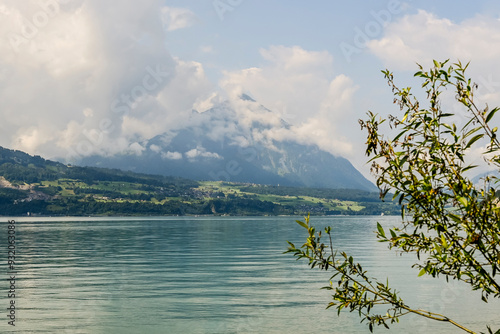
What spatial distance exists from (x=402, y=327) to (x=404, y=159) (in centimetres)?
3271

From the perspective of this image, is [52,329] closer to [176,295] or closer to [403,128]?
[176,295]

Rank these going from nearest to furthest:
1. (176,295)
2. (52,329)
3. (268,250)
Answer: (52,329) → (176,295) → (268,250)

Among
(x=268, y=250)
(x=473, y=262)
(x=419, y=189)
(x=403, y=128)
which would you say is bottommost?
(x=268, y=250)

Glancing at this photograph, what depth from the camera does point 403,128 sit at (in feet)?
41.0

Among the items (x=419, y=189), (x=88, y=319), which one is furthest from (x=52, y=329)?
(x=419, y=189)

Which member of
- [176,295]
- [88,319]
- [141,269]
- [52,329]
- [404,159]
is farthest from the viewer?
[141,269]

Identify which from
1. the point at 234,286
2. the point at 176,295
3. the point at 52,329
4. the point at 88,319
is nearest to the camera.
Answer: the point at 52,329

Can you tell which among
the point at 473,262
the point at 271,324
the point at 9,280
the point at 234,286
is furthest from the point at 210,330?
the point at 9,280

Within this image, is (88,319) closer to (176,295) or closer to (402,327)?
(176,295)

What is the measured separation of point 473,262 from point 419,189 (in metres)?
2.03

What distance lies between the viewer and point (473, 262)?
1254 centimetres

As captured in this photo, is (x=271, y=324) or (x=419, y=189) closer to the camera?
(x=419, y=189)

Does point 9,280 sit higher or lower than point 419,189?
lower

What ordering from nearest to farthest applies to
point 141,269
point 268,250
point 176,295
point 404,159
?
1. point 404,159
2. point 176,295
3. point 141,269
4. point 268,250
